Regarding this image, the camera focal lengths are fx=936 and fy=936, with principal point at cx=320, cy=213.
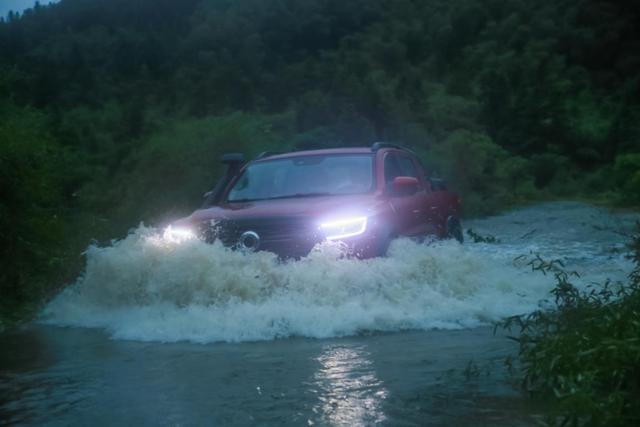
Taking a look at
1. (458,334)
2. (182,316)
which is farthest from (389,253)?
(182,316)

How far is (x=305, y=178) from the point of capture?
10.2 metres

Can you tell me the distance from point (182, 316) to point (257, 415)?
132 inches

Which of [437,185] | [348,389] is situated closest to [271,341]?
[348,389]

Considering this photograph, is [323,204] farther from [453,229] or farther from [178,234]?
[453,229]

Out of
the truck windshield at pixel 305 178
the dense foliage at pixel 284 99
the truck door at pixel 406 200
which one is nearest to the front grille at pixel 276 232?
the truck windshield at pixel 305 178

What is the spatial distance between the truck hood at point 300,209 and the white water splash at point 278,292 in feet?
1.33

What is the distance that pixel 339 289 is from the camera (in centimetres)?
841

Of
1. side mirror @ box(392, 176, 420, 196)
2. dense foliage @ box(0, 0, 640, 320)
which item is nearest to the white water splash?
side mirror @ box(392, 176, 420, 196)

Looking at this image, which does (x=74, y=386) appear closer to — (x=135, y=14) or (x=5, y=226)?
(x=5, y=226)

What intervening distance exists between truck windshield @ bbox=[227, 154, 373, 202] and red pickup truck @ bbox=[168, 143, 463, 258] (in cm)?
1

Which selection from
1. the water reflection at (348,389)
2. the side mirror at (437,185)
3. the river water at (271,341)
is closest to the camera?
the water reflection at (348,389)

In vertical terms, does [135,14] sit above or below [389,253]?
above

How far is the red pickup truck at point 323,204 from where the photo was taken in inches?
342

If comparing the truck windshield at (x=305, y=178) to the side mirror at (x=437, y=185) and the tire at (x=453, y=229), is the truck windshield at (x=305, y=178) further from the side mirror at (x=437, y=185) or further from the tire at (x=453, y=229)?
the tire at (x=453, y=229)
